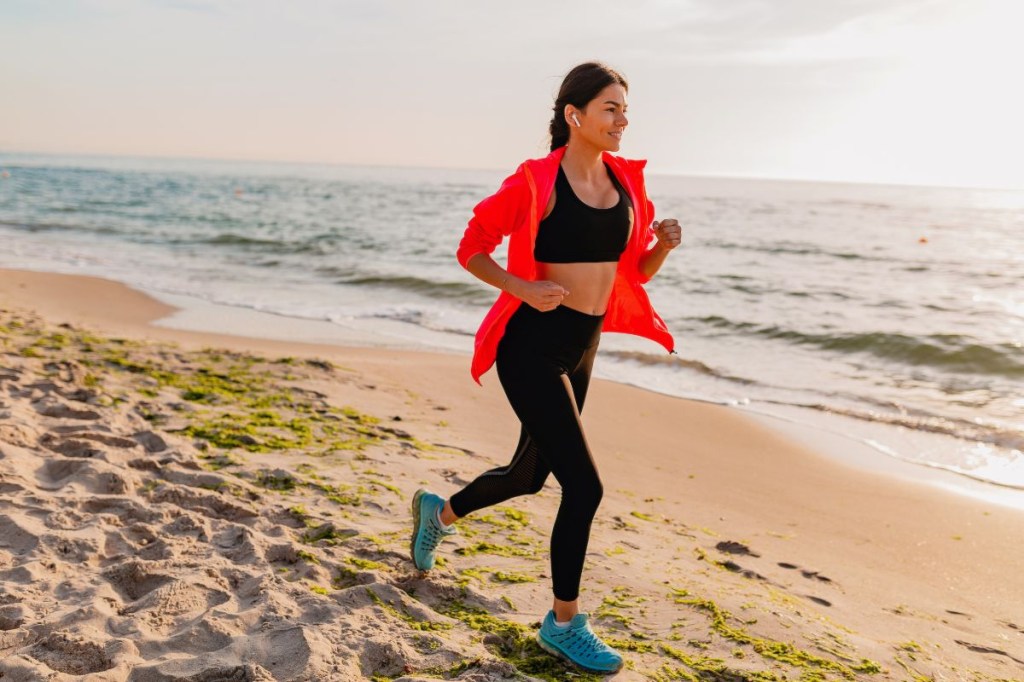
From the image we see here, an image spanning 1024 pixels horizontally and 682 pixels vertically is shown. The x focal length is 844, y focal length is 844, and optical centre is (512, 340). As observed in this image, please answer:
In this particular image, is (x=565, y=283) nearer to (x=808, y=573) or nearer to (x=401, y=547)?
(x=401, y=547)

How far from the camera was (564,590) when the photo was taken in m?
3.25

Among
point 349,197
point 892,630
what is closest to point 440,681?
point 892,630

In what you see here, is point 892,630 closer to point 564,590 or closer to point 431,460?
point 564,590

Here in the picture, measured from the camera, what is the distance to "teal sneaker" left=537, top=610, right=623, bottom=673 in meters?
3.21

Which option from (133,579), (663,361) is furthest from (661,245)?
(663,361)

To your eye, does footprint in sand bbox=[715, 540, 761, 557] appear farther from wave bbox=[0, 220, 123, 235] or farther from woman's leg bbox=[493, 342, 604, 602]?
wave bbox=[0, 220, 123, 235]

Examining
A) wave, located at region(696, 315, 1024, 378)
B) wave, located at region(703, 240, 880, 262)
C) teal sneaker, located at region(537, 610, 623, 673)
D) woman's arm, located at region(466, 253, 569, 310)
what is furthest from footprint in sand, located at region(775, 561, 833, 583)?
wave, located at region(703, 240, 880, 262)

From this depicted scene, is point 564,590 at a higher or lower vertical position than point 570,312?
lower

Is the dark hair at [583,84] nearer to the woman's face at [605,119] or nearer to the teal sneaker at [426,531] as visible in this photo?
the woman's face at [605,119]

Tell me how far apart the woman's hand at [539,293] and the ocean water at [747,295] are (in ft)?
17.6

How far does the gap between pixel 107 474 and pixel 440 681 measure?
2.56 m

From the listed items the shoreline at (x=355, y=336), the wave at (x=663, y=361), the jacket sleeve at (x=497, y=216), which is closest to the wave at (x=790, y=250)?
the wave at (x=663, y=361)

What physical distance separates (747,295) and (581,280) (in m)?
13.8

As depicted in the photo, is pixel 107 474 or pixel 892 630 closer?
pixel 892 630
